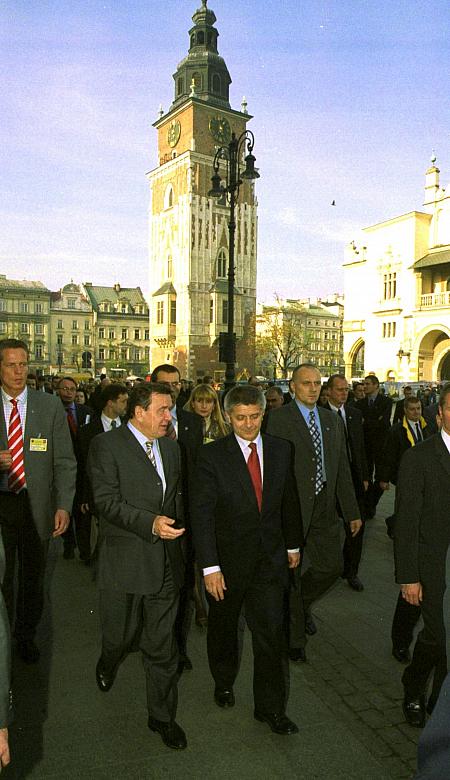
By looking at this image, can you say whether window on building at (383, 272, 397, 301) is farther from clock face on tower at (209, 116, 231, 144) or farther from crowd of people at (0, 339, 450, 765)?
crowd of people at (0, 339, 450, 765)

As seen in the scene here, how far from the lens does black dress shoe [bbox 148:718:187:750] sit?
331 centimetres

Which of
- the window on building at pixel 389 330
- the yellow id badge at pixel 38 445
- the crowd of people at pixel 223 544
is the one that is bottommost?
the crowd of people at pixel 223 544

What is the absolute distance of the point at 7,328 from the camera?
8262cm

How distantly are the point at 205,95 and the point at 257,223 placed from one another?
13.5 metres

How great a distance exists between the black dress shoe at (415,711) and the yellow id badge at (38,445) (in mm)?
3175

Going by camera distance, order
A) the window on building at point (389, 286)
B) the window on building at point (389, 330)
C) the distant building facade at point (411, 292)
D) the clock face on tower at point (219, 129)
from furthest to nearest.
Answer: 1. the clock face on tower at point (219, 129)
2. the window on building at point (389, 286)
3. the window on building at point (389, 330)
4. the distant building facade at point (411, 292)

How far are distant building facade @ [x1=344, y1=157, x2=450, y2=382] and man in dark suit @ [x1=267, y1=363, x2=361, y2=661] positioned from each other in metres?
36.4

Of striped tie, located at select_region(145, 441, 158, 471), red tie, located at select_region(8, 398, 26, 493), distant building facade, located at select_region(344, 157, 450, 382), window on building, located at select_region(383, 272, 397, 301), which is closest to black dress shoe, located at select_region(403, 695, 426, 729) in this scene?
striped tie, located at select_region(145, 441, 158, 471)

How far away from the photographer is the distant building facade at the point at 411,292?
40312mm

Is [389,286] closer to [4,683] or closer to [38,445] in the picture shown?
[38,445]

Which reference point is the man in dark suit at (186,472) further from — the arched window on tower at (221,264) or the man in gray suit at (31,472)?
the arched window on tower at (221,264)

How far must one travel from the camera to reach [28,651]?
14.4ft

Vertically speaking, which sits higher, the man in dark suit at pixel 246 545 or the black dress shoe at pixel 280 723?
the man in dark suit at pixel 246 545

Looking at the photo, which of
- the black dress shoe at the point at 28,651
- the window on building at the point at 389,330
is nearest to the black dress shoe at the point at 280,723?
the black dress shoe at the point at 28,651
